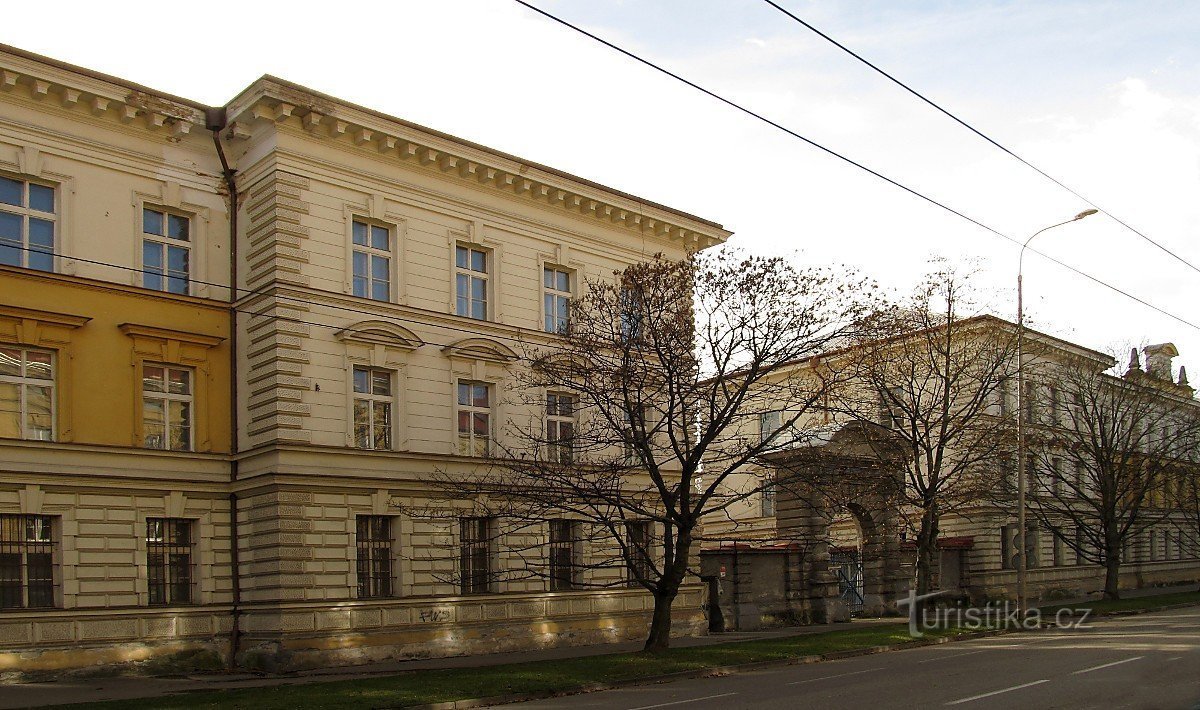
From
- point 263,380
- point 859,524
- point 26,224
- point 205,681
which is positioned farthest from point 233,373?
point 859,524

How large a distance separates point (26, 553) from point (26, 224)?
6.74m

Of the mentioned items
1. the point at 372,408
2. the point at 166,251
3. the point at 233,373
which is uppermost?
the point at 166,251

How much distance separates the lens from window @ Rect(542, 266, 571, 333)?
106ft

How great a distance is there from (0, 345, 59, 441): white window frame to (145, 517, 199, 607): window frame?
2964 mm

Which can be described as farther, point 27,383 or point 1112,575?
point 1112,575

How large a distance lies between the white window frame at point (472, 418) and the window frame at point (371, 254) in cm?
303

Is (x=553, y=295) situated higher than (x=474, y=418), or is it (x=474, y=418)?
(x=553, y=295)

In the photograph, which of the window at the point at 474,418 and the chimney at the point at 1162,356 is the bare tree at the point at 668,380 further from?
the chimney at the point at 1162,356

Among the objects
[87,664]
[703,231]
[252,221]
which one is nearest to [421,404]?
[252,221]

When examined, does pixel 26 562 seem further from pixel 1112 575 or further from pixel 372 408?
pixel 1112 575

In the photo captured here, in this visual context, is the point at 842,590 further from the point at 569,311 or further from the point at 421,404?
the point at 421,404

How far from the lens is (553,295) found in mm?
32438

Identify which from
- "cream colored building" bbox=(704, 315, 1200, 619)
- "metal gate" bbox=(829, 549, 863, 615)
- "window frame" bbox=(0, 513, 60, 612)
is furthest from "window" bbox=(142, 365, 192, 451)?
"metal gate" bbox=(829, 549, 863, 615)

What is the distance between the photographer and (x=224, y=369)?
2708cm
